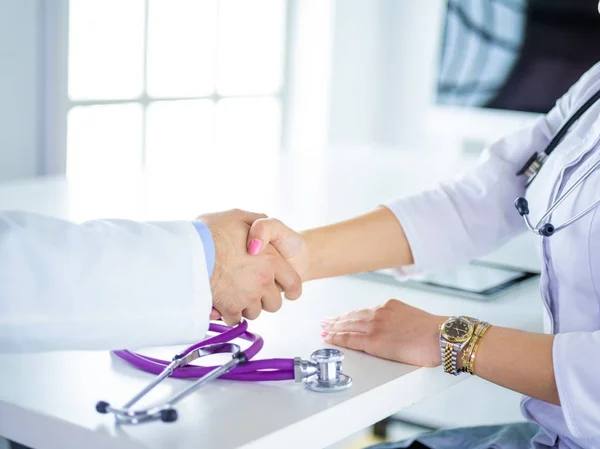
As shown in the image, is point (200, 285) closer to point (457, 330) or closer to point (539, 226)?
point (457, 330)

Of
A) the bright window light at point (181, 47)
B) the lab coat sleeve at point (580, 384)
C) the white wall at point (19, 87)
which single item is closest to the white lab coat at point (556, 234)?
the lab coat sleeve at point (580, 384)

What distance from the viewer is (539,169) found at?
1.42 metres

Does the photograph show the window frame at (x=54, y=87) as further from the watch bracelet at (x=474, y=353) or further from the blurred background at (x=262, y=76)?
the watch bracelet at (x=474, y=353)

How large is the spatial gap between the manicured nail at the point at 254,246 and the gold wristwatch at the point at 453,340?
25cm

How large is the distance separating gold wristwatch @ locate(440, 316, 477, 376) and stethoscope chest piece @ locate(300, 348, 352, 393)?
148mm

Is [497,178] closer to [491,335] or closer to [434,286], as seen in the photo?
[434,286]

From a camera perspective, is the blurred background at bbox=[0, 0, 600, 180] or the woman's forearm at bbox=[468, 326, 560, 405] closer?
the woman's forearm at bbox=[468, 326, 560, 405]

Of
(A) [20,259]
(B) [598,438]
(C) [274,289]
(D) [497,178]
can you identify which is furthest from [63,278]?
(D) [497,178]

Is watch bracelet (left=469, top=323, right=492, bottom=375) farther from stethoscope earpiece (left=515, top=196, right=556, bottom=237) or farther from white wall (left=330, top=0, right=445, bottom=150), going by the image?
white wall (left=330, top=0, right=445, bottom=150)

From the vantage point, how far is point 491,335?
3.63 ft

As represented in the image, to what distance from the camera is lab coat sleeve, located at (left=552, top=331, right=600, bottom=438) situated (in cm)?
104

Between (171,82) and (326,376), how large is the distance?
9.63ft

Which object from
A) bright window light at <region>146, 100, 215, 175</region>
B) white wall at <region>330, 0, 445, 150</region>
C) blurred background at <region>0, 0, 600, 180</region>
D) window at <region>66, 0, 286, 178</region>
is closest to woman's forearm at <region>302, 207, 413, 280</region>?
blurred background at <region>0, 0, 600, 180</region>

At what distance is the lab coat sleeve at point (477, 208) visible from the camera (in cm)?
147
